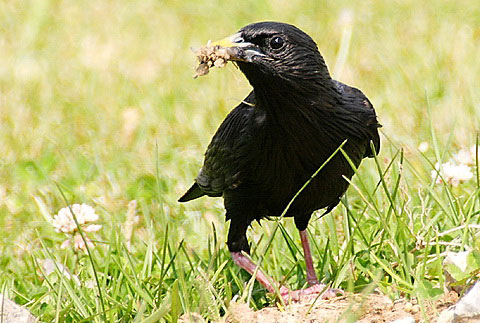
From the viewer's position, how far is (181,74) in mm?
7453

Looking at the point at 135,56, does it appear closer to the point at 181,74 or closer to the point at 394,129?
the point at 181,74

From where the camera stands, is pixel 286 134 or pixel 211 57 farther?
pixel 286 134

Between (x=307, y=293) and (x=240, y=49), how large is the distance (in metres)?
1.08

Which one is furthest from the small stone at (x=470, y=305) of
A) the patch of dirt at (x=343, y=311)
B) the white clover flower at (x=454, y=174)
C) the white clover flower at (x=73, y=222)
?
the white clover flower at (x=73, y=222)

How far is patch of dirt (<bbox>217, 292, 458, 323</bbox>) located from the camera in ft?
9.61

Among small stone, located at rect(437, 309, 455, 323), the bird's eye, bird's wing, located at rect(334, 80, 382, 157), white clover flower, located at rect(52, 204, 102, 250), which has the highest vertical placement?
the bird's eye

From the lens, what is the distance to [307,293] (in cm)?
351

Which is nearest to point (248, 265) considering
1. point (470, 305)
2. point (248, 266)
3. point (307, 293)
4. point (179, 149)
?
point (248, 266)

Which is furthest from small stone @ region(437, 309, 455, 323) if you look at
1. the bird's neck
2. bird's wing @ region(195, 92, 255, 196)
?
bird's wing @ region(195, 92, 255, 196)

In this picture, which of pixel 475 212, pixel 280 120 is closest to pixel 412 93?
pixel 475 212

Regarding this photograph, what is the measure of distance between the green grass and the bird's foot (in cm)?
7

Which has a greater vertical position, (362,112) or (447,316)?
(362,112)

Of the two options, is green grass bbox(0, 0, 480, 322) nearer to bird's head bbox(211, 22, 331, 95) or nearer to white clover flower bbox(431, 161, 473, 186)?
white clover flower bbox(431, 161, 473, 186)

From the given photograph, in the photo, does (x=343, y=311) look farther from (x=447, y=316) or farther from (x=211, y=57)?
(x=211, y=57)
